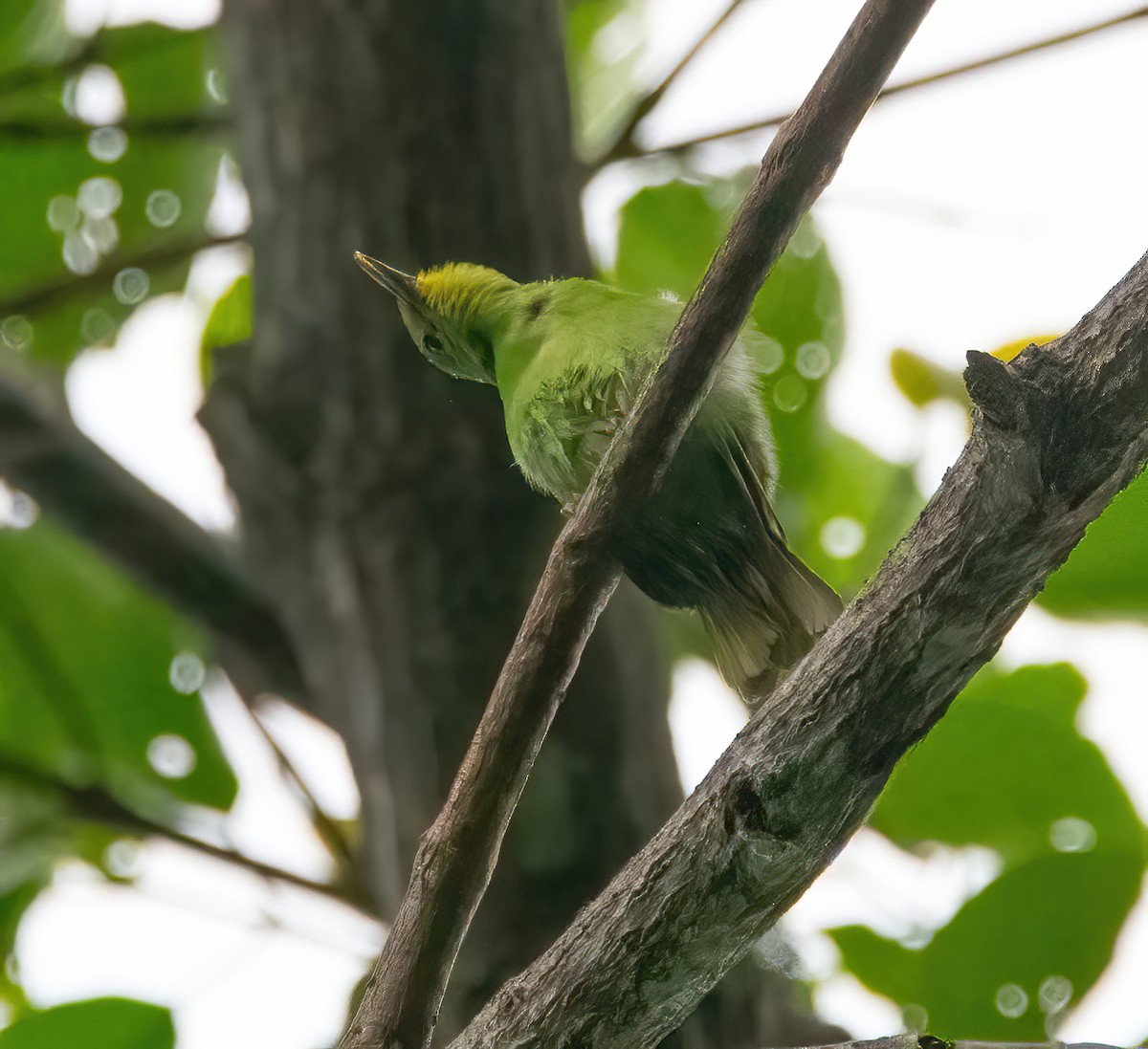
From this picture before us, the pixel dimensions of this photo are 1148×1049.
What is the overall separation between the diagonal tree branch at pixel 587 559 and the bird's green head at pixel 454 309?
0.51 metres

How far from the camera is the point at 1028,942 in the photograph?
1215 millimetres

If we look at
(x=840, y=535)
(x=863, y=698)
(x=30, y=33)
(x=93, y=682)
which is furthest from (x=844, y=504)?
(x=30, y=33)

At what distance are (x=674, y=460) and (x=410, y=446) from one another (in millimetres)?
904

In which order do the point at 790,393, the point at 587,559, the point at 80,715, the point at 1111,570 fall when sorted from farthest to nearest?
1. the point at 80,715
2. the point at 790,393
3. the point at 1111,570
4. the point at 587,559

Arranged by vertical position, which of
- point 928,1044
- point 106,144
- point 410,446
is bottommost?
point 928,1044

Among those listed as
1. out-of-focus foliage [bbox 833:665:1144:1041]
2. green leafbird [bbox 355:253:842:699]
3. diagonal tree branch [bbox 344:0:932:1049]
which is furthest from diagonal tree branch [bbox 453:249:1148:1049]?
out-of-focus foliage [bbox 833:665:1144:1041]

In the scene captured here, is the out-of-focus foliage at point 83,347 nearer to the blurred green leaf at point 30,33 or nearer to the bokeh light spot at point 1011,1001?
the blurred green leaf at point 30,33

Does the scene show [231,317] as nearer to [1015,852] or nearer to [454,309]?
[454,309]

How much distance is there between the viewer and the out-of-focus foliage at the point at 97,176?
221 centimetres

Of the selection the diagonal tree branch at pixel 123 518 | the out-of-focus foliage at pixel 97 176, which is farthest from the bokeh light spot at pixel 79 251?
the diagonal tree branch at pixel 123 518

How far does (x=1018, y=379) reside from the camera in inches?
25.7

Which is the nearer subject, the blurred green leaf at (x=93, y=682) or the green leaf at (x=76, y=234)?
the blurred green leaf at (x=93, y=682)

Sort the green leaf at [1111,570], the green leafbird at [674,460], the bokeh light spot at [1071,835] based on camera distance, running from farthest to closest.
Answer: the bokeh light spot at [1071,835], the green leafbird at [674,460], the green leaf at [1111,570]

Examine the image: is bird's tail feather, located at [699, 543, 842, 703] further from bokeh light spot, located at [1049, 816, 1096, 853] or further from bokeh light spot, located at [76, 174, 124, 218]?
bokeh light spot, located at [76, 174, 124, 218]
